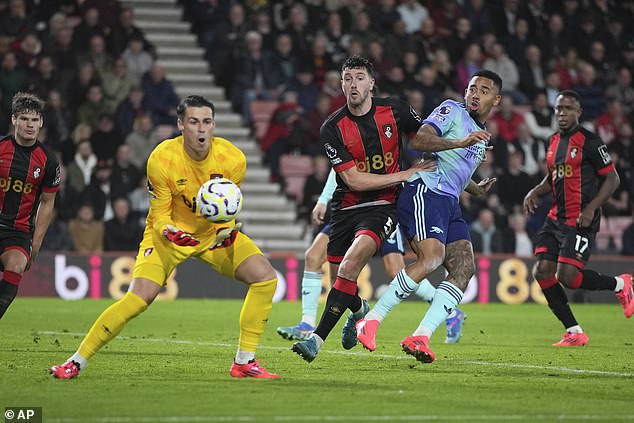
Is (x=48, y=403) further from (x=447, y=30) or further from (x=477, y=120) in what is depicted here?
(x=447, y=30)

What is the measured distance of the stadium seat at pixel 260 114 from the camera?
833 inches

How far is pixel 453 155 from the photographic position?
9.82 meters

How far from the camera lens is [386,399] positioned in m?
7.30

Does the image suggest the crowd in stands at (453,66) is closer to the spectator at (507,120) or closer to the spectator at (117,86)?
the spectator at (507,120)

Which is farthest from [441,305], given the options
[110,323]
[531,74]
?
[531,74]

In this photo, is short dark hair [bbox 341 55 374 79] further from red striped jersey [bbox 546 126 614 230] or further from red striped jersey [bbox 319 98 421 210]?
red striped jersey [bbox 546 126 614 230]

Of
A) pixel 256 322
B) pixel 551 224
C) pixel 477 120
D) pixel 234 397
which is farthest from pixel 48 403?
pixel 551 224

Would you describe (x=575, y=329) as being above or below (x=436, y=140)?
below

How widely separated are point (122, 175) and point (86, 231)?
3.52ft

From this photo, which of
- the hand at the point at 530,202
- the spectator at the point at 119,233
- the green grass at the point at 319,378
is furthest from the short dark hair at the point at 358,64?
the spectator at the point at 119,233

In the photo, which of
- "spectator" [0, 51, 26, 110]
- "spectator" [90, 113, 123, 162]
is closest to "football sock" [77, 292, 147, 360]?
"spectator" [90, 113, 123, 162]

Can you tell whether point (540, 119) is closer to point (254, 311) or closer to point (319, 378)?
point (319, 378)

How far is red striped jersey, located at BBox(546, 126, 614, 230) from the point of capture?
476 inches

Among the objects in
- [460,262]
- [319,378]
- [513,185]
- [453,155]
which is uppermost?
[453,155]
